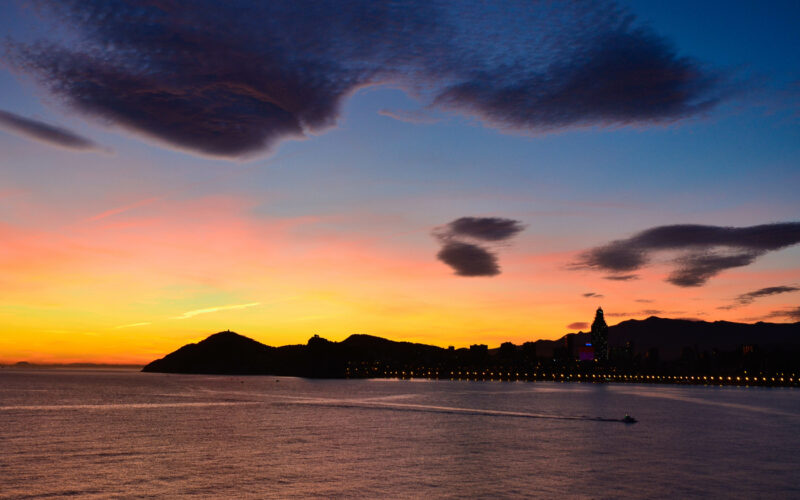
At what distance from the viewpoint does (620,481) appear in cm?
7175

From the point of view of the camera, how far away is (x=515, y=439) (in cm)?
11388

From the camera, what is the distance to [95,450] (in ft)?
298

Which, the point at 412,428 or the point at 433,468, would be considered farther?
the point at 412,428

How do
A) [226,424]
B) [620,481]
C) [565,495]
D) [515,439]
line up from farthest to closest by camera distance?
1. [226,424]
2. [515,439]
3. [620,481]
4. [565,495]

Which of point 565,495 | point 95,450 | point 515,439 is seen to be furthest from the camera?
point 515,439

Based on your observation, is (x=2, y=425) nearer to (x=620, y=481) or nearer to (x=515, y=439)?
(x=515, y=439)

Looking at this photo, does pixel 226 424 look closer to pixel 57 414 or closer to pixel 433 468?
pixel 57 414

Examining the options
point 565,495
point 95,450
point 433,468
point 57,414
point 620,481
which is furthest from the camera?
point 57,414

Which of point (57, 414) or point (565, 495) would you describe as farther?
point (57, 414)

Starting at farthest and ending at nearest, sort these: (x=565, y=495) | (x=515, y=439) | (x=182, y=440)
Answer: (x=515, y=439)
(x=182, y=440)
(x=565, y=495)

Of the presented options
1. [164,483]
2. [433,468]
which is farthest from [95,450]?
[433,468]

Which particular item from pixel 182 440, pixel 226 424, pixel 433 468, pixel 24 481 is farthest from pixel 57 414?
pixel 433 468

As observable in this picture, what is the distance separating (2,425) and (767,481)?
12822cm

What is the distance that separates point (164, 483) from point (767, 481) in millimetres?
65217
